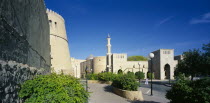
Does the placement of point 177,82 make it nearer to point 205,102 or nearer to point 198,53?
point 205,102

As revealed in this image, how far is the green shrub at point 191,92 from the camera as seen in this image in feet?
17.4

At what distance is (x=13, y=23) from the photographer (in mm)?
2748

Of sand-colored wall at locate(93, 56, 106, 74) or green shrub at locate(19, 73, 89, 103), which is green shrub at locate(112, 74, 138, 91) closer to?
green shrub at locate(19, 73, 89, 103)

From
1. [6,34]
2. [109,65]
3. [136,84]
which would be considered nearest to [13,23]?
[6,34]

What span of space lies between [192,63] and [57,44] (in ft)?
63.7

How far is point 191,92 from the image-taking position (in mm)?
5652

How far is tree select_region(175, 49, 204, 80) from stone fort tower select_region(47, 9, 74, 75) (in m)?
17.4

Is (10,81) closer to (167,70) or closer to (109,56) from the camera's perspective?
→ (167,70)

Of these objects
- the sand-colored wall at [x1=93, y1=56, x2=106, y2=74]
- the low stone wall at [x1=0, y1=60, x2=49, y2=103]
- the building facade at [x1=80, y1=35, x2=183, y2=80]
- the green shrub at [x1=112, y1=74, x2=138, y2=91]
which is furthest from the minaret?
the low stone wall at [x1=0, y1=60, x2=49, y2=103]

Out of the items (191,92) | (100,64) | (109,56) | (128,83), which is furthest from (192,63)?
(100,64)

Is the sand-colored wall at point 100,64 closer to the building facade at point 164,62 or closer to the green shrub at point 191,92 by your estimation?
the building facade at point 164,62

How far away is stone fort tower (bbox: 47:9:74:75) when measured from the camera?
21.6 metres

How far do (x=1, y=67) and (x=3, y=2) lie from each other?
95 cm

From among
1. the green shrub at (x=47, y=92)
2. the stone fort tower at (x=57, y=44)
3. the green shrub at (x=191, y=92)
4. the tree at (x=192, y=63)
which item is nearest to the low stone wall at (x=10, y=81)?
the green shrub at (x=47, y=92)
